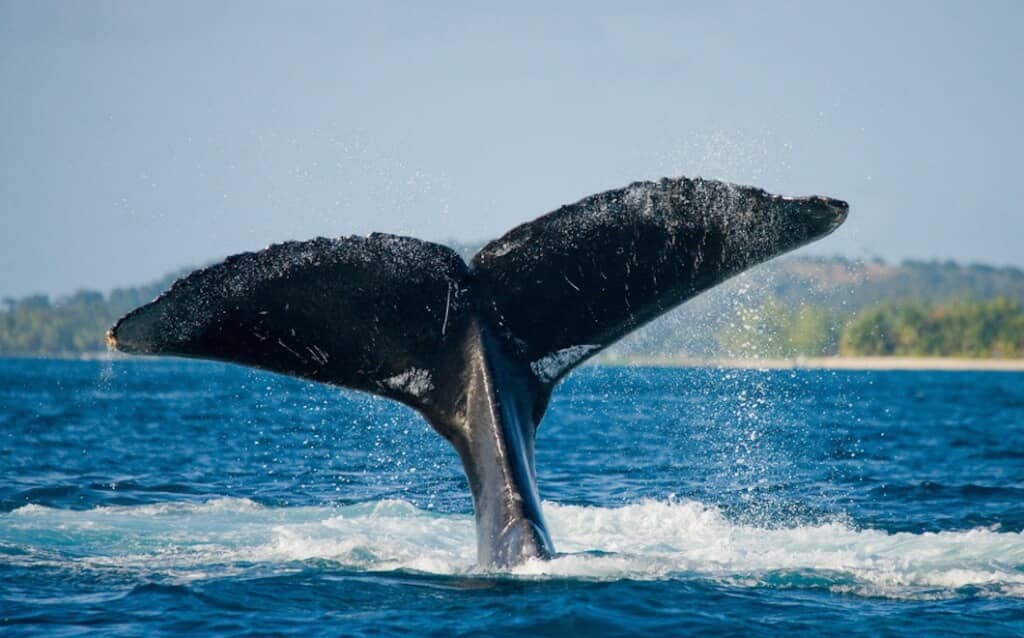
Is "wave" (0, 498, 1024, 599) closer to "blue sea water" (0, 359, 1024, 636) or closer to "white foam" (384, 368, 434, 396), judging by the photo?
"blue sea water" (0, 359, 1024, 636)

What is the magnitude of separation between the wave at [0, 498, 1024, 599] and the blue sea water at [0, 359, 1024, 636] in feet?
0.10

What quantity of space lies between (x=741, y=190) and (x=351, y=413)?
33055mm

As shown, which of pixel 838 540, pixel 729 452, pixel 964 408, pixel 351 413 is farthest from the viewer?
pixel 964 408

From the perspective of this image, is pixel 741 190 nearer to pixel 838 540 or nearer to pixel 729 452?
pixel 838 540

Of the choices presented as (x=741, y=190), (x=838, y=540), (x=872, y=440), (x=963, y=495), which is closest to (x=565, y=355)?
(x=741, y=190)

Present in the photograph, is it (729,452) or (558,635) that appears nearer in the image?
(558,635)

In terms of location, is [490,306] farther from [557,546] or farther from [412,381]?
[557,546]

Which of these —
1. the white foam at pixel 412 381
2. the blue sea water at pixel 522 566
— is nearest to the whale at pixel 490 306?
the white foam at pixel 412 381

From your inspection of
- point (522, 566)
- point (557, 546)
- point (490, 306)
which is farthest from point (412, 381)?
point (557, 546)

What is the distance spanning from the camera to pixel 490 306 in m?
8.48

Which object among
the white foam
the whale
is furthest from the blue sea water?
the white foam

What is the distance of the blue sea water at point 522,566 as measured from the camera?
7973mm

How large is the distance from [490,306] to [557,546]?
2.70 meters

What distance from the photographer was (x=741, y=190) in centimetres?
761
